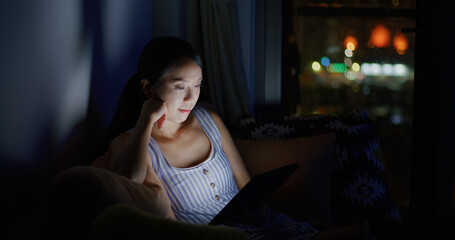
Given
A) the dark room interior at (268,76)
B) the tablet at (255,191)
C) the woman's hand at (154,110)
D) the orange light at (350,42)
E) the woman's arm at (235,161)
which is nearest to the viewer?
the tablet at (255,191)

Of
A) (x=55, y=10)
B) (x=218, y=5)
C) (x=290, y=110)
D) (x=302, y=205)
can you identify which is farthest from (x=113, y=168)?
(x=290, y=110)

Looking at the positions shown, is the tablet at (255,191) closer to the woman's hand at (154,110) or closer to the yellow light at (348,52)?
the woman's hand at (154,110)

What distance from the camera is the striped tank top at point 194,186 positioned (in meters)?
1.33

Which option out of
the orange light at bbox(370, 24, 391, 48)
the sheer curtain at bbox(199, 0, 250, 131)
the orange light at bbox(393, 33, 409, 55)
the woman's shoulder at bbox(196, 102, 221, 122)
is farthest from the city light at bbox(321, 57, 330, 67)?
the woman's shoulder at bbox(196, 102, 221, 122)

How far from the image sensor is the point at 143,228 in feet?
2.50

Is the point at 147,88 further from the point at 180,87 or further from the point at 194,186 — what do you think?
the point at 194,186

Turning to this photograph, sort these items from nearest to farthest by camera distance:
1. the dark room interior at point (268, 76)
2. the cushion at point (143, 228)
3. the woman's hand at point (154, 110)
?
the cushion at point (143, 228) < the dark room interior at point (268, 76) < the woman's hand at point (154, 110)

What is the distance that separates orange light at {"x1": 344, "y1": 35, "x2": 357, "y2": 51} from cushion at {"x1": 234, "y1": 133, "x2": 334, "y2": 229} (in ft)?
2.63

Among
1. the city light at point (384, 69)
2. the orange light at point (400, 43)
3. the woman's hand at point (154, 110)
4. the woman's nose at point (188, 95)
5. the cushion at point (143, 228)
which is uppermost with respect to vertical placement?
the orange light at point (400, 43)

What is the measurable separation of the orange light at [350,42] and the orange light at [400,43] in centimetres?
20

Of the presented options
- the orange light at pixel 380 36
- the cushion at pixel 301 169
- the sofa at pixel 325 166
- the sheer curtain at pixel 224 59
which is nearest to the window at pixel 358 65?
the orange light at pixel 380 36

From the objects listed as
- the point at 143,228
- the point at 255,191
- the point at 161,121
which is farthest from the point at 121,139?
the point at 143,228

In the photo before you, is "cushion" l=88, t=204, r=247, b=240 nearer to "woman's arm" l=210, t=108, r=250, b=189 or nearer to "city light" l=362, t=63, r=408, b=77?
"woman's arm" l=210, t=108, r=250, b=189

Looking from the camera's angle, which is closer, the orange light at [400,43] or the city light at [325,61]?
the orange light at [400,43]
